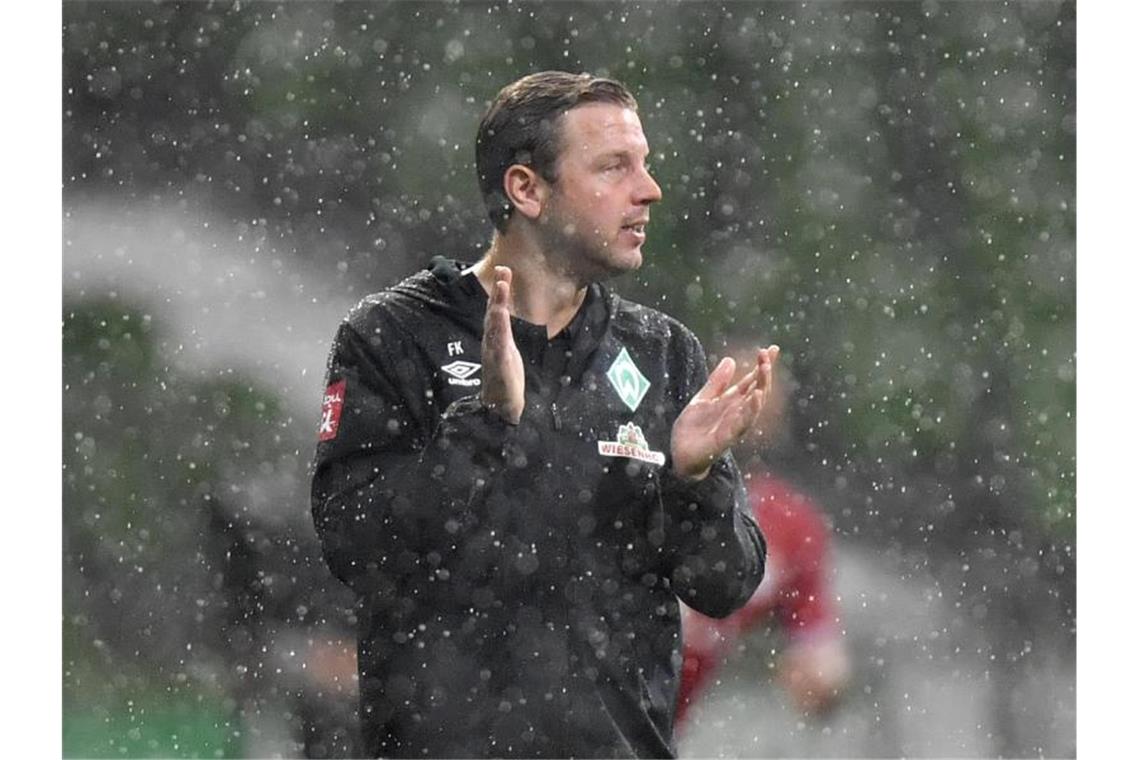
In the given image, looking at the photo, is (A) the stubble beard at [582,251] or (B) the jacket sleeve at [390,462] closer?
(B) the jacket sleeve at [390,462]

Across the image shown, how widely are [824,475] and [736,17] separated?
0.67 m

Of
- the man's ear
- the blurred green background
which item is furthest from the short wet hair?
the blurred green background

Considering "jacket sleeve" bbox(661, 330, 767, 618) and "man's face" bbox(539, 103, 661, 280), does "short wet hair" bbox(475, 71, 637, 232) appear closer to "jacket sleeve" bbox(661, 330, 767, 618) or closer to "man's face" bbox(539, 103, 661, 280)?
"man's face" bbox(539, 103, 661, 280)

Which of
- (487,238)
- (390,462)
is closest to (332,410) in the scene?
(390,462)

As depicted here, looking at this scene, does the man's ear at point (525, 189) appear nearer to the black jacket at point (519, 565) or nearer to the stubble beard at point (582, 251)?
the stubble beard at point (582, 251)

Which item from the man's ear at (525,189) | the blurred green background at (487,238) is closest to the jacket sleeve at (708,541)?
the man's ear at (525,189)

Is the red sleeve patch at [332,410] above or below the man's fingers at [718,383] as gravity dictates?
above

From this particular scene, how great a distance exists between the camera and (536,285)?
58.1 inches

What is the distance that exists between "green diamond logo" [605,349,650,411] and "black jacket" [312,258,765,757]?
0.02m

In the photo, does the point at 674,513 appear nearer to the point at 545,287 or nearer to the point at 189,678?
the point at 545,287

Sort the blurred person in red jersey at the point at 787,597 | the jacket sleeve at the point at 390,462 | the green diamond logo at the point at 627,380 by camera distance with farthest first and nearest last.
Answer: the blurred person in red jersey at the point at 787,597
the green diamond logo at the point at 627,380
the jacket sleeve at the point at 390,462

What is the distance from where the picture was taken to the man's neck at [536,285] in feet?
4.79

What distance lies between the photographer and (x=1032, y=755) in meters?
2.10
